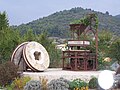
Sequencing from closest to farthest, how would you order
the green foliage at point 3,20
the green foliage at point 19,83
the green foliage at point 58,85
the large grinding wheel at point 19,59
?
the green foliage at point 58,85 → the green foliage at point 19,83 → the large grinding wheel at point 19,59 → the green foliage at point 3,20

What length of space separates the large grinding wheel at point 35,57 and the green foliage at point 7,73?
247 cm

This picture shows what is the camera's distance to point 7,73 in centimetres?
1980

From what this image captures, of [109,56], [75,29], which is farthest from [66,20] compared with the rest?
[75,29]

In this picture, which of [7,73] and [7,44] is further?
[7,44]

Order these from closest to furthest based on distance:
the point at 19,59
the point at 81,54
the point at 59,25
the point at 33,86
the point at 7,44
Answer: the point at 33,86 < the point at 19,59 < the point at 81,54 < the point at 7,44 < the point at 59,25

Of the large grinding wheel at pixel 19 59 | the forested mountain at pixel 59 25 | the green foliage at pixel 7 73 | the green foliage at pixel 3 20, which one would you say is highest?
the forested mountain at pixel 59 25

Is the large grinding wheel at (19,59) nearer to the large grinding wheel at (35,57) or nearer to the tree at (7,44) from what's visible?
the large grinding wheel at (35,57)

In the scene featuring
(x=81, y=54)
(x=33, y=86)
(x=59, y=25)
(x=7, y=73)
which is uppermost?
(x=59, y=25)

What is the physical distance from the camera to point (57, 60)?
108 feet

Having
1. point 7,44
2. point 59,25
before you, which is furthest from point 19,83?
point 59,25

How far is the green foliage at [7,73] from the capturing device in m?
19.9

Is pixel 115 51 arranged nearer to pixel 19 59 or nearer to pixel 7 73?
pixel 19 59

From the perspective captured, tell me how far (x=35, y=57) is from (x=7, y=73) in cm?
421

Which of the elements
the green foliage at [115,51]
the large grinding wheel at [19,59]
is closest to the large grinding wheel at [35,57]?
the large grinding wheel at [19,59]
